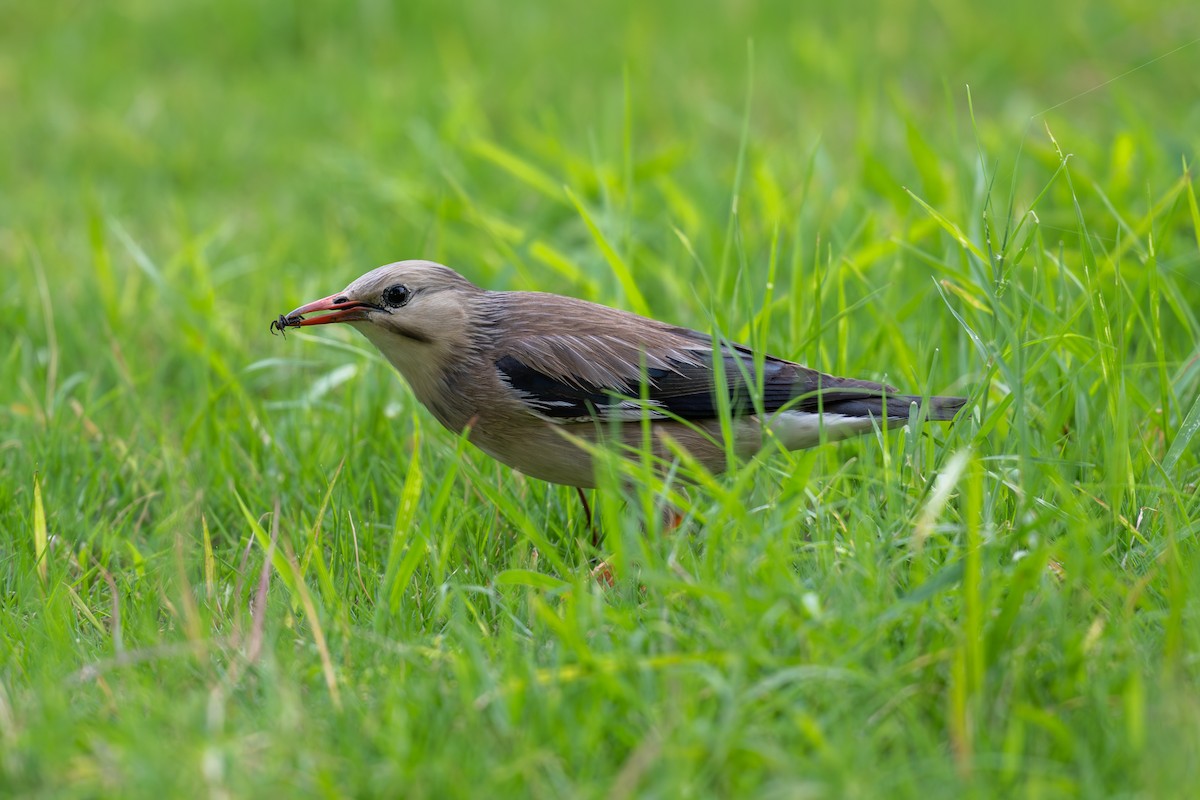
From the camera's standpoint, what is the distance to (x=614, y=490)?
3.21 metres

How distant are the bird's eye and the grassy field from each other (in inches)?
20.9

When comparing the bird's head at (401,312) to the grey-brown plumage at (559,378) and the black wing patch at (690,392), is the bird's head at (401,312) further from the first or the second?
the black wing patch at (690,392)

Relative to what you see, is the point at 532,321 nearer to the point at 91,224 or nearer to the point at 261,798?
the point at 261,798

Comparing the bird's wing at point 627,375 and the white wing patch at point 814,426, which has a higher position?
the bird's wing at point 627,375

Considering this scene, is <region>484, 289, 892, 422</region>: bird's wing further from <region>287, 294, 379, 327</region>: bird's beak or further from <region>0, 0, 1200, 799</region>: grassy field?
<region>287, 294, 379, 327</region>: bird's beak

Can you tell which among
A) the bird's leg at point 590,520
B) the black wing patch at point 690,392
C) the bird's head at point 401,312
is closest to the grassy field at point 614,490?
the bird's leg at point 590,520

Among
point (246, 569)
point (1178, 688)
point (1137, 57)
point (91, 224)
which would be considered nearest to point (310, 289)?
point (91, 224)

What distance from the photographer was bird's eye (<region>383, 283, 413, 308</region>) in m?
4.30

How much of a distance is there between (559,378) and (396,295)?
0.60 meters

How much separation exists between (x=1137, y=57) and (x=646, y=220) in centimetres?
423

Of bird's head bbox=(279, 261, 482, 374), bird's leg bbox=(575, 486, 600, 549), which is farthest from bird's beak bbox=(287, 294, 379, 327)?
bird's leg bbox=(575, 486, 600, 549)

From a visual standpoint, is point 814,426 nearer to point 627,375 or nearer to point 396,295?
point 627,375

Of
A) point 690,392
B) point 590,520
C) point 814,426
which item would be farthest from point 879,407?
point 590,520

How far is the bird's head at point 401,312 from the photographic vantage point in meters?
4.27
